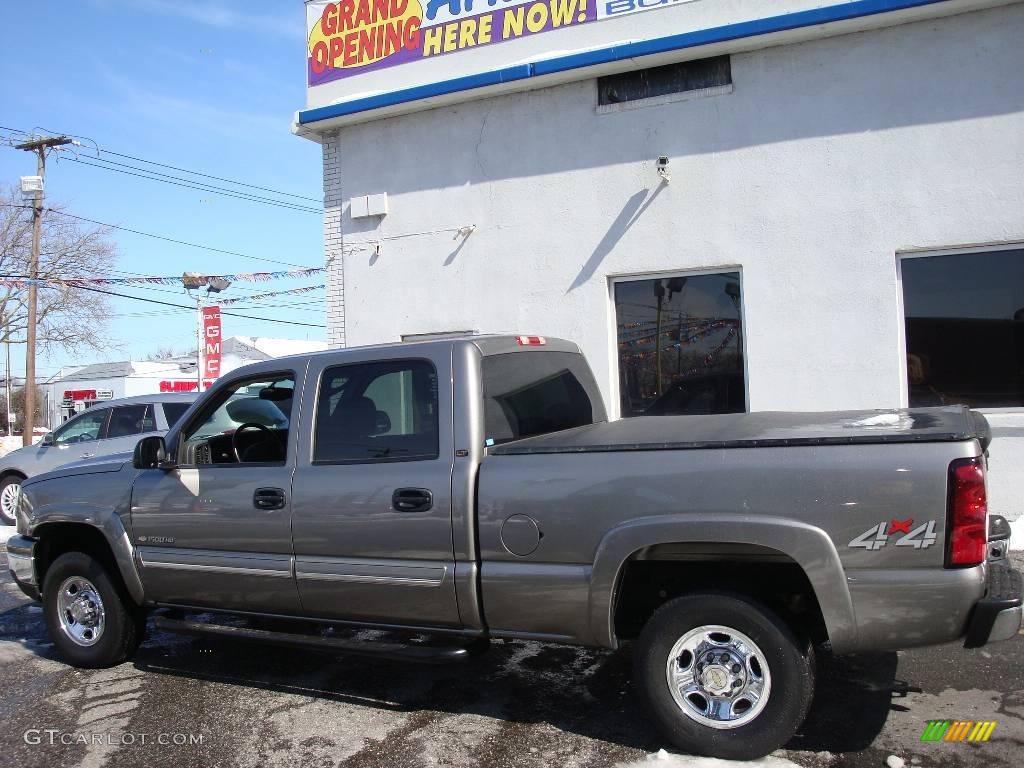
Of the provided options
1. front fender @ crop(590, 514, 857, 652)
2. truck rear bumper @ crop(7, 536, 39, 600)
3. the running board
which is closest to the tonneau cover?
front fender @ crop(590, 514, 857, 652)

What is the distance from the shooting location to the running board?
4.11 metres

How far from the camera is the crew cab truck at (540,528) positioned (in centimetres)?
340

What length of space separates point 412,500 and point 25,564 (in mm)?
3036

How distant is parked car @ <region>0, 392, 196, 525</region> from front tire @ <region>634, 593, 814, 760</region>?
8759mm

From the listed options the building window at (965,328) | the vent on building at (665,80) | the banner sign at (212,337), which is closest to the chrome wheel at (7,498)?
the banner sign at (212,337)

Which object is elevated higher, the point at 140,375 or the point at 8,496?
the point at 140,375

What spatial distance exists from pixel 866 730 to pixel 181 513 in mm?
3755

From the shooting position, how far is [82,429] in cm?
1170

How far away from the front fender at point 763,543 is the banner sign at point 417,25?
7107mm

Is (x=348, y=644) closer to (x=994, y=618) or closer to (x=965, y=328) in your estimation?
(x=994, y=618)

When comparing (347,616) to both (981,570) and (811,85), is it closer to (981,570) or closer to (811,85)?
(981,570)

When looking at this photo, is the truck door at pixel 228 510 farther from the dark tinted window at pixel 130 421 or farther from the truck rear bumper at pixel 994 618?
the dark tinted window at pixel 130 421

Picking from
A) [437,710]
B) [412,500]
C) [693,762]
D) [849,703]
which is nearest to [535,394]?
[412,500]

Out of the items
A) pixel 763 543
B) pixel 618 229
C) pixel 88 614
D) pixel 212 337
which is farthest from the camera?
pixel 212 337
